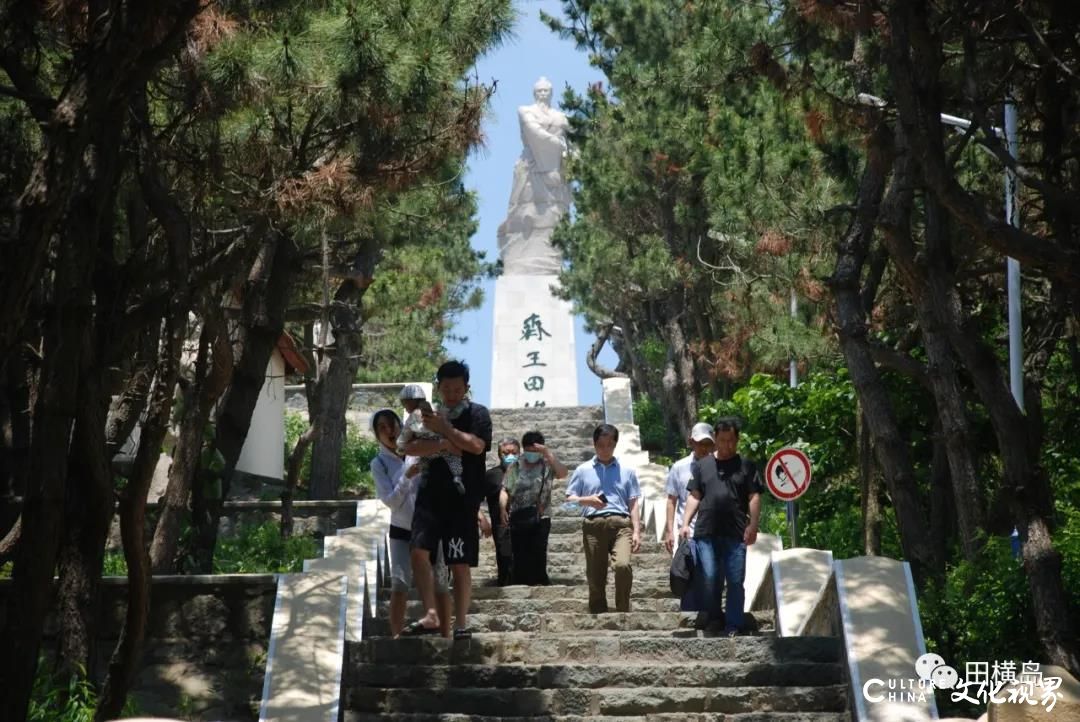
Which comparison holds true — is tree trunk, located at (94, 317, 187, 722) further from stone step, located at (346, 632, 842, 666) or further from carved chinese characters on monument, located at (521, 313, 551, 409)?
carved chinese characters on monument, located at (521, 313, 551, 409)

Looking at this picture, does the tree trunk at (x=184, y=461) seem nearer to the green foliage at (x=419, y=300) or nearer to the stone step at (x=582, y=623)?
the stone step at (x=582, y=623)

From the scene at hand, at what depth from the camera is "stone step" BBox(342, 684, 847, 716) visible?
938cm

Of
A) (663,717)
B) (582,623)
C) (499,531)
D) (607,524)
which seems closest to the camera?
(663,717)

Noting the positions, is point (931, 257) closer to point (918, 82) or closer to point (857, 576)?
point (918, 82)

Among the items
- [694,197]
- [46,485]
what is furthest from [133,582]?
[694,197]

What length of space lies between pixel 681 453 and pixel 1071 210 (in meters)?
18.4

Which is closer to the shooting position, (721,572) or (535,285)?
(721,572)

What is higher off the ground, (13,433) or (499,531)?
(13,433)

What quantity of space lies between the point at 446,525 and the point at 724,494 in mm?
1940

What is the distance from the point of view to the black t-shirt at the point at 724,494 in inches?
428

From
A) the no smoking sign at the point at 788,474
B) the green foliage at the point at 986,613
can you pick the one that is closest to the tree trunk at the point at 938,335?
the green foliage at the point at 986,613

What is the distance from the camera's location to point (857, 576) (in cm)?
968

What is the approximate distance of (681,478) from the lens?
12.4 meters

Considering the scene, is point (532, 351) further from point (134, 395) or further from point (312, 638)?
point (312, 638)
